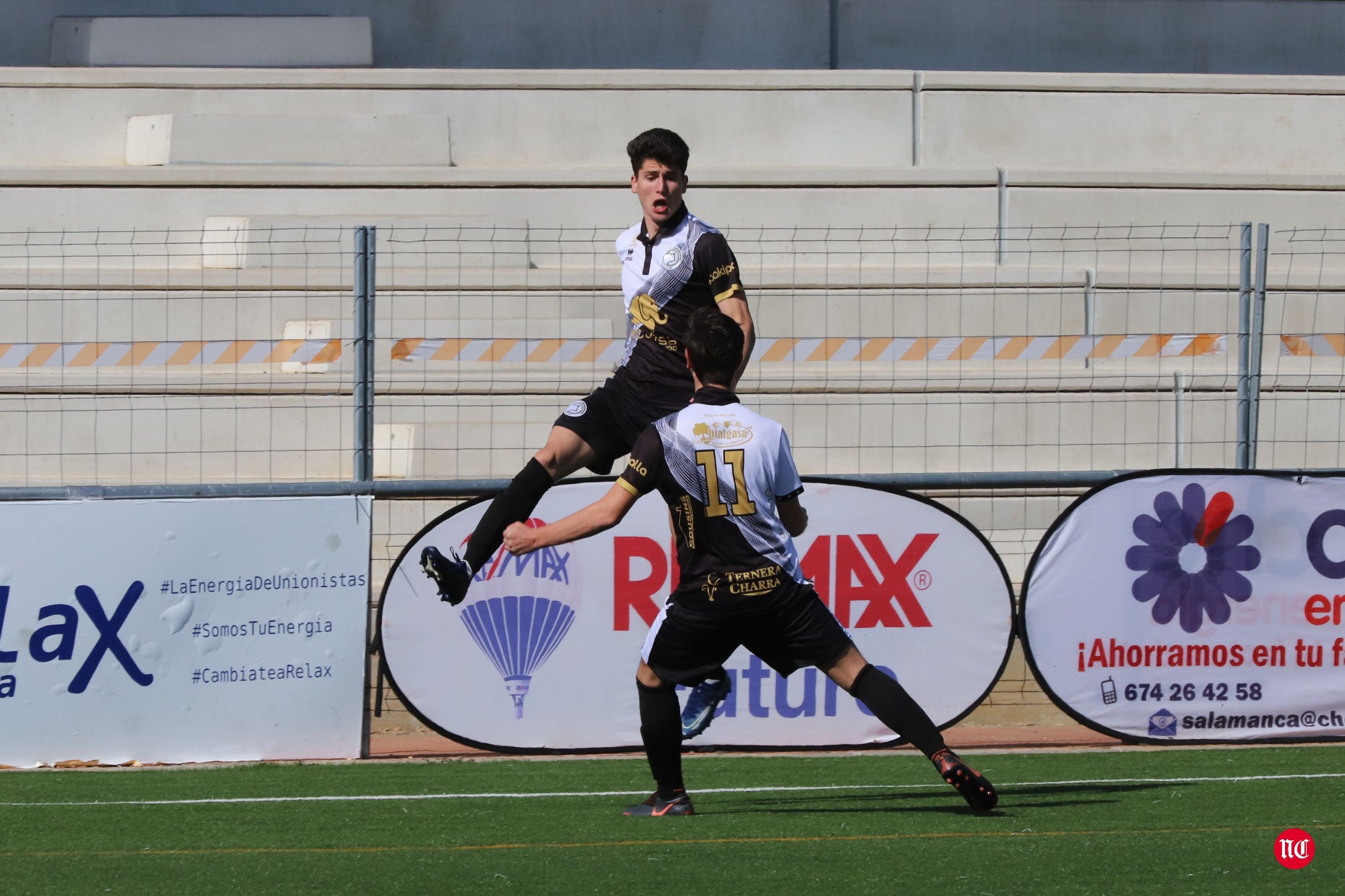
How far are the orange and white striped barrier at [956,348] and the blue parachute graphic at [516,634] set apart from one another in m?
4.02

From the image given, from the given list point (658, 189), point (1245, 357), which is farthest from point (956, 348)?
point (658, 189)

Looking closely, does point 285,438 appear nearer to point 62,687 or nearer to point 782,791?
point 62,687

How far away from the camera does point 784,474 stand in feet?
16.1

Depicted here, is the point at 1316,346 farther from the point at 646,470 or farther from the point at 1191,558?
the point at 646,470

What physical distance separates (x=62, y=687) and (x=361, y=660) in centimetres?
127

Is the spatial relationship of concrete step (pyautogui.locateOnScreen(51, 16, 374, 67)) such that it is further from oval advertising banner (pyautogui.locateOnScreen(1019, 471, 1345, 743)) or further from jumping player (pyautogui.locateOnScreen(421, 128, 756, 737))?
oval advertising banner (pyautogui.locateOnScreen(1019, 471, 1345, 743))

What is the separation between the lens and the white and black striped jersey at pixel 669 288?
562 centimetres

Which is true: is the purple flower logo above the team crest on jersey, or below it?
below

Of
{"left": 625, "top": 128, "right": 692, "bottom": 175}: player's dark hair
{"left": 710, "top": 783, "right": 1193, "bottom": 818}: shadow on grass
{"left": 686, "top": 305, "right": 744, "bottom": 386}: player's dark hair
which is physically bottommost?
{"left": 710, "top": 783, "right": 1193, "bottom": 818}: shadow on grass

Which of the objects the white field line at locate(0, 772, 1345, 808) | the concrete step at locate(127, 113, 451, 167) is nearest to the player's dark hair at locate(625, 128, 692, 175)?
the white field line at locate(0, 772, 1345, 808)

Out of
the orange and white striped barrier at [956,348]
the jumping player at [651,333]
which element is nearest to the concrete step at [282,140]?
the orange and white striped barrier at [956,348]

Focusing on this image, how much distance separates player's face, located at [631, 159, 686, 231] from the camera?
5.54 m

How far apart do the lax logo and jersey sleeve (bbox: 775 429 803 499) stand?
5.74ft

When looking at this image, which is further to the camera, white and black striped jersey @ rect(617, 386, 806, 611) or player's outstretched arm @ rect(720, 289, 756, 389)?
player's outstretched arm @ rect(720, 289, 756, 389)
